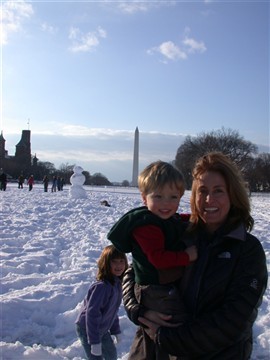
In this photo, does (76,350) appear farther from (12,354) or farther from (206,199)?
(206,199)

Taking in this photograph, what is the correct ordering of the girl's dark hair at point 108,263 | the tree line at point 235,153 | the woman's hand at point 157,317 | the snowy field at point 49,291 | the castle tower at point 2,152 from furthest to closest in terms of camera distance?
1. the castle tower at point 2,152
2. the tree line at point 235,153
3. the snowy field at point 49,291
4. the girl's dark hair at point 108,263
5. the woman's hand at point 157,317

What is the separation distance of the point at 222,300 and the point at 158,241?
0.44 metres

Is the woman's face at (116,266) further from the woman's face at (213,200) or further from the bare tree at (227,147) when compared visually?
the bare tree at (227,147)

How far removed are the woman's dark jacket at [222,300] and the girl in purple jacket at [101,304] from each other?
4.71 feet

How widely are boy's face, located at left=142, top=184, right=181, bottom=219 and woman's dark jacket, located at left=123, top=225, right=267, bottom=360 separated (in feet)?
0.95

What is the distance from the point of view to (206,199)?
2.24 meters

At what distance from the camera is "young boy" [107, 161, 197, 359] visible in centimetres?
216

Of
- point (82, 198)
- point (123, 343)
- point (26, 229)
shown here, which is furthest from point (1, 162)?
point (123, 343)

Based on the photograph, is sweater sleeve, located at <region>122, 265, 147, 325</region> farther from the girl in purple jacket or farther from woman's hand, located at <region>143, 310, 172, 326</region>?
the girl in purple jacket

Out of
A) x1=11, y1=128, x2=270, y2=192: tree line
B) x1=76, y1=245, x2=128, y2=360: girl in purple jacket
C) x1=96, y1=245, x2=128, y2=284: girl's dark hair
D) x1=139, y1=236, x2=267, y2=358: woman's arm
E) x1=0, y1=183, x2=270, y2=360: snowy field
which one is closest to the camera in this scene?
x1=139, y1=236, x2=267, y2=358: woman's arm

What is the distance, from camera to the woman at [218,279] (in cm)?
198

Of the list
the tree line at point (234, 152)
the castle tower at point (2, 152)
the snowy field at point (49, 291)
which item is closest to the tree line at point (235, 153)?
the tree line at point (234, 152)

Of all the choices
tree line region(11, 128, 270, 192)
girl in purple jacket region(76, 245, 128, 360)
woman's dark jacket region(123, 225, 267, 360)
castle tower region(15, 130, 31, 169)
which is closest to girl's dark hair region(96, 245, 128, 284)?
girl in purple jacket region(76, 245, 128, 360)

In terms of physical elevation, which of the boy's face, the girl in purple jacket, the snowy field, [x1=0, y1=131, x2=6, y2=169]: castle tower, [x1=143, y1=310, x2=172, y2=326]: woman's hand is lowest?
the snowy field
